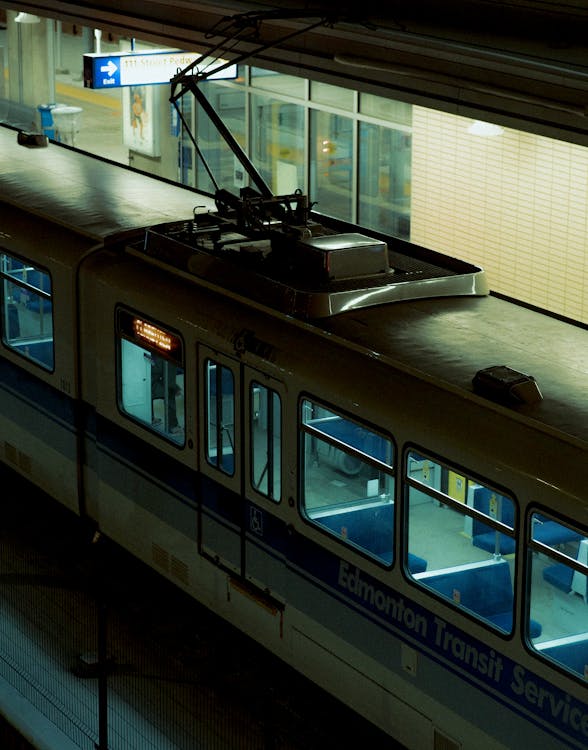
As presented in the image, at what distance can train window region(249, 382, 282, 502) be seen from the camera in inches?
360

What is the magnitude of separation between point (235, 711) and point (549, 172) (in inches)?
288

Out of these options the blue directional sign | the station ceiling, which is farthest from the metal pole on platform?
the blue directional sign

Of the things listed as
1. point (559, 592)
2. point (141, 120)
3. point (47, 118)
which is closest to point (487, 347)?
point (559, 592)

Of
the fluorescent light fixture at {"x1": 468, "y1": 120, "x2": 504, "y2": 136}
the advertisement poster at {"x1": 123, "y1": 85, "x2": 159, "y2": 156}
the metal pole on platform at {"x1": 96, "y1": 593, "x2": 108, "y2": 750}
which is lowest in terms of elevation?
the metal pole on platform at {"x1": 96, "y1": 593, "x2": 108, "y2": 750}

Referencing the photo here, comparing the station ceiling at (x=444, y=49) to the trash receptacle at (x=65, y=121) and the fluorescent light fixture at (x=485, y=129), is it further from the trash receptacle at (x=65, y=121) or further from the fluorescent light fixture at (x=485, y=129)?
the trash receptacle at (x=65, y=121)

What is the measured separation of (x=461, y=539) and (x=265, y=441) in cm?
186

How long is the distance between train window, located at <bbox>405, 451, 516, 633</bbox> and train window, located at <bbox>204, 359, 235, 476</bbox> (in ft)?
6.07

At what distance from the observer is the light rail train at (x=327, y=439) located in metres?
7.52

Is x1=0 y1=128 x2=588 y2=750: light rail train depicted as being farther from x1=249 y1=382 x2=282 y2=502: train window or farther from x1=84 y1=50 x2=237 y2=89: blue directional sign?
x1=84 y1=50 x2=237 y2=89: blue directional sign

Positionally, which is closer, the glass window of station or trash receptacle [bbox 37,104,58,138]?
the glass window of station

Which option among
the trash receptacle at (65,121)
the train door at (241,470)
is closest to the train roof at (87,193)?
the train door at (241,470)

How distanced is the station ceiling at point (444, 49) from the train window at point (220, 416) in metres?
3.14

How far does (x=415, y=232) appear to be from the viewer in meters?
17.5

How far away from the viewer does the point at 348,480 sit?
855 cm
